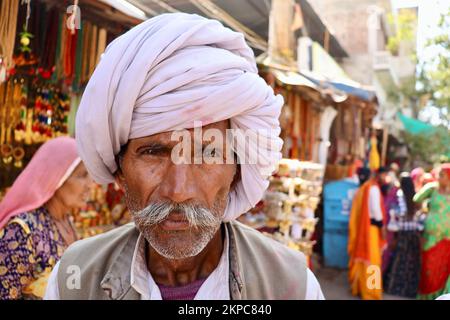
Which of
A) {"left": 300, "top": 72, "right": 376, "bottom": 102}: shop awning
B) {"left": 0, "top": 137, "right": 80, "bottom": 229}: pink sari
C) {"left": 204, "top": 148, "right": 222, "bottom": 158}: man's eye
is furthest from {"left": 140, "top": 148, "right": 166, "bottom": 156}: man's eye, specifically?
{"left": 300, "top": 72, "right": 376, "bottom": 102}: shop awning

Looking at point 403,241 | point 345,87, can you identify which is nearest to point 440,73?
point 345,87

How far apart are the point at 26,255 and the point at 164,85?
1.10m

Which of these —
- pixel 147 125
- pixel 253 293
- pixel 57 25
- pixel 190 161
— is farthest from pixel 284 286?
pixel 57 25

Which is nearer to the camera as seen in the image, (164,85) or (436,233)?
(164,85)

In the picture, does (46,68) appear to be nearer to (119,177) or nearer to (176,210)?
(119,177)

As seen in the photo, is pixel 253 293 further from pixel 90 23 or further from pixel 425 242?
pixel 425 242

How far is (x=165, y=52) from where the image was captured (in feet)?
2.96

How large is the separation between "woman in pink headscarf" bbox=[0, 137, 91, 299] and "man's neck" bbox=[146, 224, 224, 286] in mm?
→ 743

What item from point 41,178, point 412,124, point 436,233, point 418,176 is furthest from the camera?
point 418,176

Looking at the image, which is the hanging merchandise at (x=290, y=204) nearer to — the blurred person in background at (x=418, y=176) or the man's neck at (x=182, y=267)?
the man's neck at (x=182, y=267)

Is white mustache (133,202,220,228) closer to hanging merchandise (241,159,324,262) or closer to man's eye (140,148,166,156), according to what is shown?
man's eye (140,148,166,156)

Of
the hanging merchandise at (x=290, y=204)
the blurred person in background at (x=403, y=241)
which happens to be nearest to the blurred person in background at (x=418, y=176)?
the blurred person in background at (x=403, y=241)

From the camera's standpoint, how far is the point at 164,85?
0.90 m

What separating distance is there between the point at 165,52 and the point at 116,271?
1.94 feet
